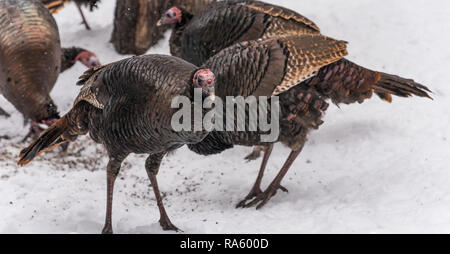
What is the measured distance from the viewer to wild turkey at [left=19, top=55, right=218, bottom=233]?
3.41 meters

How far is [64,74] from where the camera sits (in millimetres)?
7250

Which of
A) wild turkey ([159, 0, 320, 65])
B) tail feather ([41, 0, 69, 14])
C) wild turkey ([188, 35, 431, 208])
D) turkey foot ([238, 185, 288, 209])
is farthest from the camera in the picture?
tail feather ([41, 0, 69, 14])

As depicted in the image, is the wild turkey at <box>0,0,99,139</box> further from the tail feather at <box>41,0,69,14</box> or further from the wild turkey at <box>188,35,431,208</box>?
the wild turkey at <box>188,35,431,208</box>

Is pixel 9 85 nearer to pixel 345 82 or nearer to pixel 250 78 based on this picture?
pixel 250 78

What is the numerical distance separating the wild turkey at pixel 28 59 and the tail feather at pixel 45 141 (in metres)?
1.52

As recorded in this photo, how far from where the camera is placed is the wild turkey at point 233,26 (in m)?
5.19

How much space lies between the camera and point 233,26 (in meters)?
5.32

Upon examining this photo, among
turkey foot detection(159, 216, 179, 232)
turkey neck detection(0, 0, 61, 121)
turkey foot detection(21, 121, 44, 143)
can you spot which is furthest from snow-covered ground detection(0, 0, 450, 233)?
turkey neck detection(0, 0, 61, 121)

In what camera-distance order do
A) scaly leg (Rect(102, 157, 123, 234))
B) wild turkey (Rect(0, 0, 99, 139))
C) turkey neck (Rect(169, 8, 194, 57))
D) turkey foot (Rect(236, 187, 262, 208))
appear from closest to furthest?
scaly leg (Rect(102, 157, 123, 234)) → turkey foot (Rect(236, 187, 262, 208)) → wild turkey (Rect(0, 0, 99, 139)) → turkey neck (Rect(169, 8, 194, 57))

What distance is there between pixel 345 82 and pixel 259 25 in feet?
3.40

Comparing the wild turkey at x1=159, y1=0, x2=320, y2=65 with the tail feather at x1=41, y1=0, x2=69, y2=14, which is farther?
the tail feather at x1=41, y1=0, x2=69, y2=14

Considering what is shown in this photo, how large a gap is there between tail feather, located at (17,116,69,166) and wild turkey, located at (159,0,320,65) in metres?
1.68

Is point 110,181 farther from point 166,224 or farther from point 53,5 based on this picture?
point 53,5
